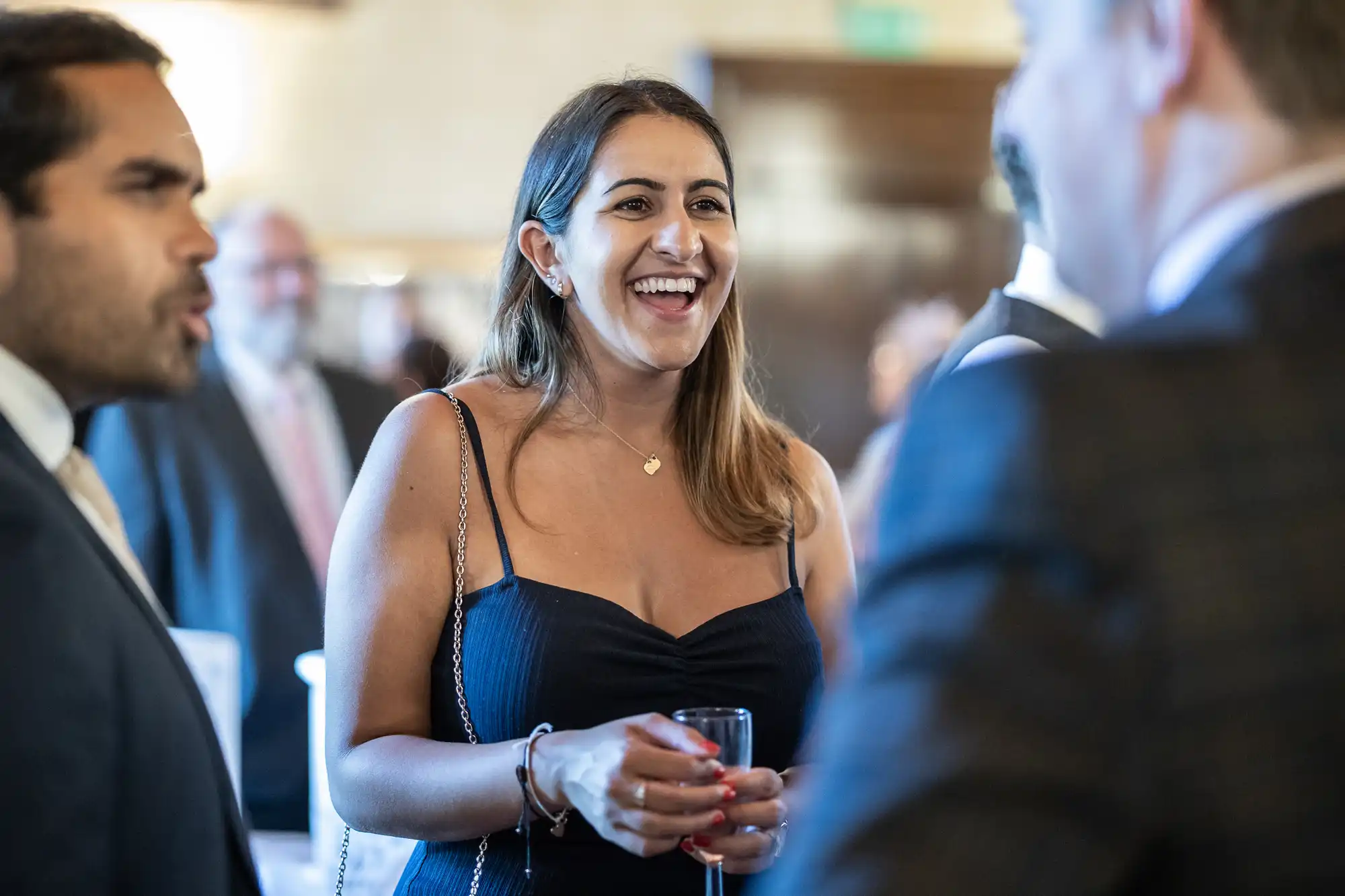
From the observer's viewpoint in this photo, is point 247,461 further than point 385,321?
No

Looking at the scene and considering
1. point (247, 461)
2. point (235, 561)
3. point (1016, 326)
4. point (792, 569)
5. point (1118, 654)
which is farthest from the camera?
point (247, 461)

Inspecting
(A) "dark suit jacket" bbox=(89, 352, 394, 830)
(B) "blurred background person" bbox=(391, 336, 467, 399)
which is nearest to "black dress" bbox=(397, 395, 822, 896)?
(A) "dark suit jacket" bbox=(89, 352, 394, 830)

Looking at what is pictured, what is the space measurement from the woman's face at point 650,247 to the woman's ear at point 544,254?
2.5 inches

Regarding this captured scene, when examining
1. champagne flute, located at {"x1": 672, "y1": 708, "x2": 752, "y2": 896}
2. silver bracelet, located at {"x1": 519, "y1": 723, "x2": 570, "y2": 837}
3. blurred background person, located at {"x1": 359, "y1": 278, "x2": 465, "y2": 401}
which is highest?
blurred background person, located at {"x1": 359, "y1": 278, "x2": 465, "y2": 401}

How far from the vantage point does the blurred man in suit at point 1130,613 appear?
2.37 feet

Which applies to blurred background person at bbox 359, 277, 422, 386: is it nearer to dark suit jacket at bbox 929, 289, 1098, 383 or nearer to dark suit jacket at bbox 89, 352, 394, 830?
dark suit jacket at bbox 89, 352, 394, 830

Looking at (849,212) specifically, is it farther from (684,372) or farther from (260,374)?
(684,372)

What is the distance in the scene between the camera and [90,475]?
173 centimetres

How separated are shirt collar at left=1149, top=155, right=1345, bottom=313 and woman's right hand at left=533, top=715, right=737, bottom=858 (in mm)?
987

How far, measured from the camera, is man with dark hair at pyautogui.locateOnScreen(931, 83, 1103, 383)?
1.85 m

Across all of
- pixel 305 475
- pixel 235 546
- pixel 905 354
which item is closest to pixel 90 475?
pixel 235 546

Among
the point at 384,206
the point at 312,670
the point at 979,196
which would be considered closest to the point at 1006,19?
the point at 979,196

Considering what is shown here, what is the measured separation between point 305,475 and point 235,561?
1.87 ft

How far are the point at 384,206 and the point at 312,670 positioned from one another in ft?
19.3
